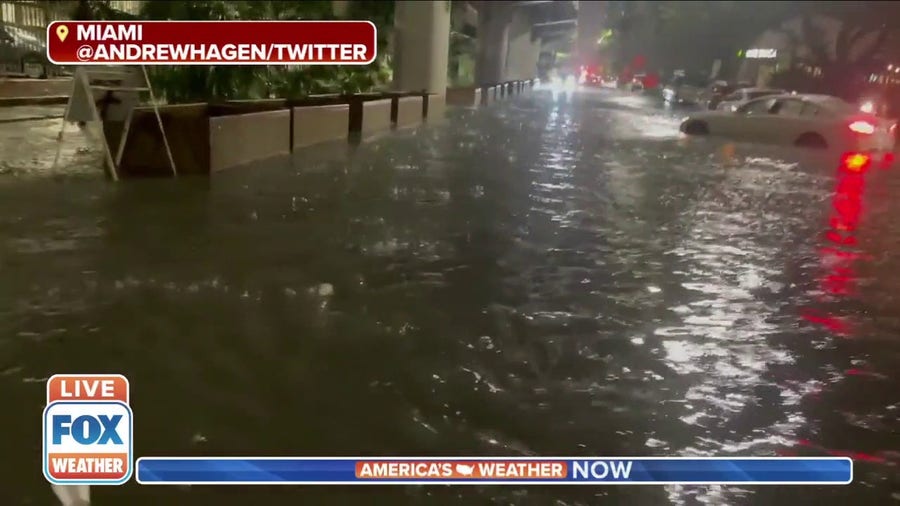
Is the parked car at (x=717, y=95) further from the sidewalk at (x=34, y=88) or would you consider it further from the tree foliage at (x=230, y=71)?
the sidewalk at (x=34, y=88)

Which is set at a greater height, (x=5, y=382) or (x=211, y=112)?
(x=211, y=112)

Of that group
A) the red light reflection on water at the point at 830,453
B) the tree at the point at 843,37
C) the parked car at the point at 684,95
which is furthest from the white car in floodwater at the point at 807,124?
the parked car at the point at 684,95

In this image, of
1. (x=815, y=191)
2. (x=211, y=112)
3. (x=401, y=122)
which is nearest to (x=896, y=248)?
(x=815, y=191)

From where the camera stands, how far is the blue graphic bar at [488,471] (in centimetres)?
289

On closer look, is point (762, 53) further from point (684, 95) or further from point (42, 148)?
point (42, 148)

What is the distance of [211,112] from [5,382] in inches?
298

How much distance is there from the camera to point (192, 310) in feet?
16.0

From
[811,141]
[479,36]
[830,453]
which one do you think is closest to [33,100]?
[830,453]

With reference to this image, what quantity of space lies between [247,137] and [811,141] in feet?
39.6

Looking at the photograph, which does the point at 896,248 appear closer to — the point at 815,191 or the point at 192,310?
the point at 815,191

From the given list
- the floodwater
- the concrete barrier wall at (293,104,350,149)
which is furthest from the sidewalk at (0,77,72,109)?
the concrete barrier wall at (293,104,350,149)

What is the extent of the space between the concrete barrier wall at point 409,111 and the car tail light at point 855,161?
993 centimetres

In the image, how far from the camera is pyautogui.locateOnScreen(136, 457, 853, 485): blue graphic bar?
2.89m

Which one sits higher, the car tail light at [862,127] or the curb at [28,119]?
the car tail light at [862,127]
